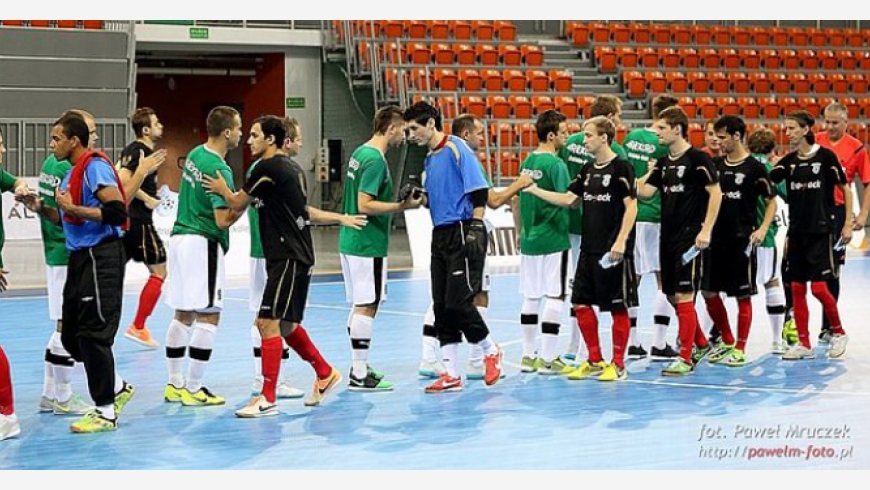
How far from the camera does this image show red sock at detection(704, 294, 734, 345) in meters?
9.23

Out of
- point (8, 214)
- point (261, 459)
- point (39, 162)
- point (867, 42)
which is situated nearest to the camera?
point (261, 459)

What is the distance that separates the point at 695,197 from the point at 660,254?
52 cm

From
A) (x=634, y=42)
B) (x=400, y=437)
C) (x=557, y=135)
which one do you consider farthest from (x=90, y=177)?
(x=634, y=42)

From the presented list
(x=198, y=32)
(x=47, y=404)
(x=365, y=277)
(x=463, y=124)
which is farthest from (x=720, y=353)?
(x=198, y=32)

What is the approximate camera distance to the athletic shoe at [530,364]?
896 centimetres

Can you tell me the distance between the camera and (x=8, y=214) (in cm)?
1966

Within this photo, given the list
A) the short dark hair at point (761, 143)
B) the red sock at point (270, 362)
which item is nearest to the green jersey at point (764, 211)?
the short dark hair at point (761, 143)

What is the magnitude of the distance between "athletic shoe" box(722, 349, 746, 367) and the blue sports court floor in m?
0.14

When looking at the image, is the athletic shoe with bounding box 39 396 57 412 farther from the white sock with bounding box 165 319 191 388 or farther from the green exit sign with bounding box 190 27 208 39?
the green exit sign with bounding box 190 27 208 39

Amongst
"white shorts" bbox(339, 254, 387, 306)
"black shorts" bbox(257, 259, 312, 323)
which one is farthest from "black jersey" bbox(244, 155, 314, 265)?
"white shorts" bbox(339, 254, 387, 306)

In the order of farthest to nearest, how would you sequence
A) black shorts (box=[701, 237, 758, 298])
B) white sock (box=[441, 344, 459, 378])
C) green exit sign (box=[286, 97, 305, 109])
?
1. green exit sign (box=[286, 97, 305, 109])
2. black shorts (box=[701, 237, 758, 298])
3. white sock (box=[441, 344, 459, 378])

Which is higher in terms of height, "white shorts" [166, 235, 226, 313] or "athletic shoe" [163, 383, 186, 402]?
"white shorts" [166, 235, 226, 313]

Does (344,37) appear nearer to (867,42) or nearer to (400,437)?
(867,42)

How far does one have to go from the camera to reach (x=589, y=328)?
8500 mm
